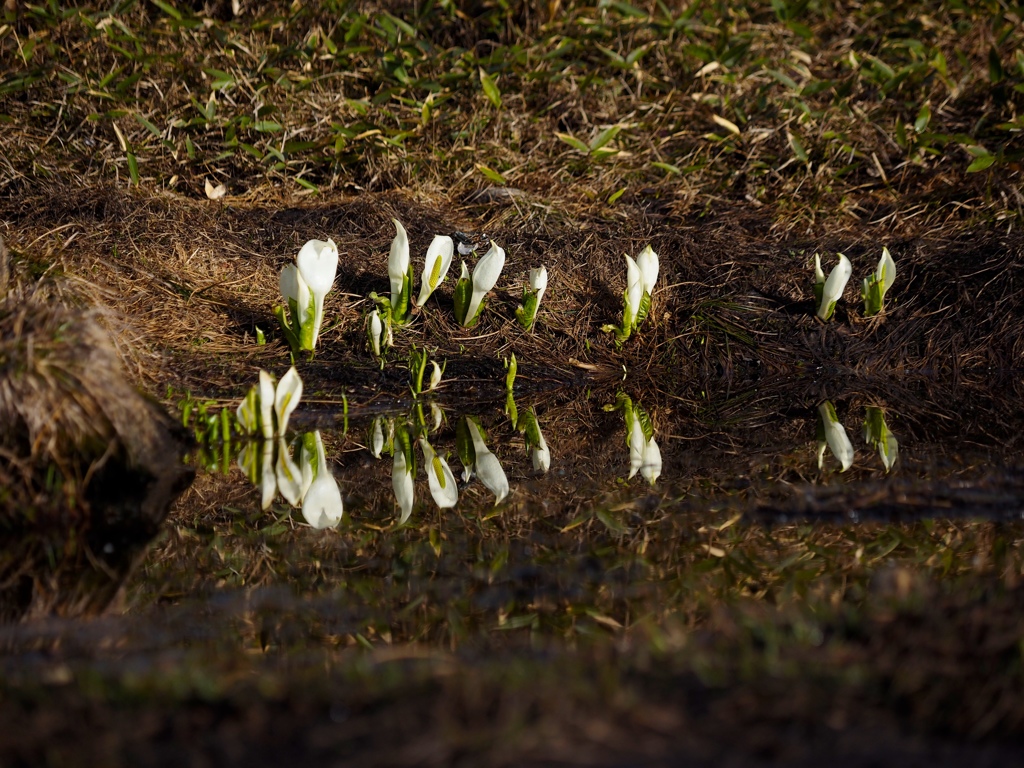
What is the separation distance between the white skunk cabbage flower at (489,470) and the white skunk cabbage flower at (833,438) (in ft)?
3.33

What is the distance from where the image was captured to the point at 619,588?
207cm

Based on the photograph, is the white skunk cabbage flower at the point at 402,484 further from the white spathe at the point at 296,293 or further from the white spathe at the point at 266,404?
the white spathe at the point at 296,293

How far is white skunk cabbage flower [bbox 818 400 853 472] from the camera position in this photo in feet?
10.2

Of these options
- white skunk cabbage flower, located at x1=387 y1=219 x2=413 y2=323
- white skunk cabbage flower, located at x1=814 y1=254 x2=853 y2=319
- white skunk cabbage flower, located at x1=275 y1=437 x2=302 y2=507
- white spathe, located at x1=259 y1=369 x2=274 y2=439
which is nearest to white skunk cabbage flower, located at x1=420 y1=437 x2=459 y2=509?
white skunk cabbage flower, located at x1=275 y1=437 x2=302 y2=507

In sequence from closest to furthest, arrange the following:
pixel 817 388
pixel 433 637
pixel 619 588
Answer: pixel 433 637, pixel 619 588, pixel 817 388

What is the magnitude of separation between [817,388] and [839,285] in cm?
50

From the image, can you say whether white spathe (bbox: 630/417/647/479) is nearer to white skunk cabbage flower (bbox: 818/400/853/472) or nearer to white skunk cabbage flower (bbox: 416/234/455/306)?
white skunk cabbage flower (bbox: 818/400/853/472)

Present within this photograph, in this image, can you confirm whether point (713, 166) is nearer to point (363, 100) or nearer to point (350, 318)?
point (363, 100)

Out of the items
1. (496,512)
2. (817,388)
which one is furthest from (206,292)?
(817,388)

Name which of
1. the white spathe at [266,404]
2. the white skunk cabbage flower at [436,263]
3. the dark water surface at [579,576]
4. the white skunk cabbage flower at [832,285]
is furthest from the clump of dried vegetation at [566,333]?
the white spathe at [266,404]

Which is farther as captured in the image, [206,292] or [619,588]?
[206,292]

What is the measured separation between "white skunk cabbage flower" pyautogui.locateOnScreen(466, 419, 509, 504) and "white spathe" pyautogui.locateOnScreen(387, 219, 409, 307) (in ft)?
3.06

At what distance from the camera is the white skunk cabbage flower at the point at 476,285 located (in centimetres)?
406

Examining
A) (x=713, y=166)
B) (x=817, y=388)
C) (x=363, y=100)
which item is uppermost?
(x=363, y=100)
